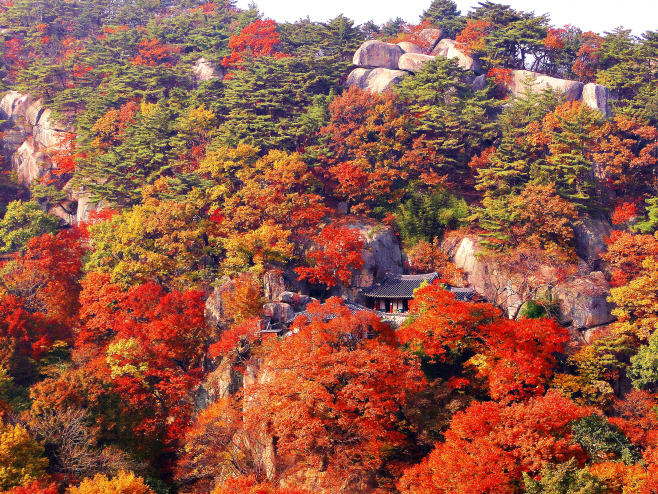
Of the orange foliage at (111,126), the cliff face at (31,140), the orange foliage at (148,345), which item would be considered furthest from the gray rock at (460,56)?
the cliff face at (31,140)

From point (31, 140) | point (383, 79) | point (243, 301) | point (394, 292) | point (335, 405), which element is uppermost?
point (383, 79)

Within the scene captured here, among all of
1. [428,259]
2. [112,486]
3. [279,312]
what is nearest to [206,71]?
[428,259]

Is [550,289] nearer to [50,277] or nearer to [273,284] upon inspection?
[273,284]

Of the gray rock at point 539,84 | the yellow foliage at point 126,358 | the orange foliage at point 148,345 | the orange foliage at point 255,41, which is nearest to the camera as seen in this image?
the orange foliage at point 148,345

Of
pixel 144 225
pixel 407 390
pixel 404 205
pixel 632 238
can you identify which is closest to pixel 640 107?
pixel 632 238

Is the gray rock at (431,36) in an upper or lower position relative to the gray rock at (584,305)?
upper

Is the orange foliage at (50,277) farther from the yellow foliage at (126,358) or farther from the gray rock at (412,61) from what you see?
the gray rock at (412,61)
